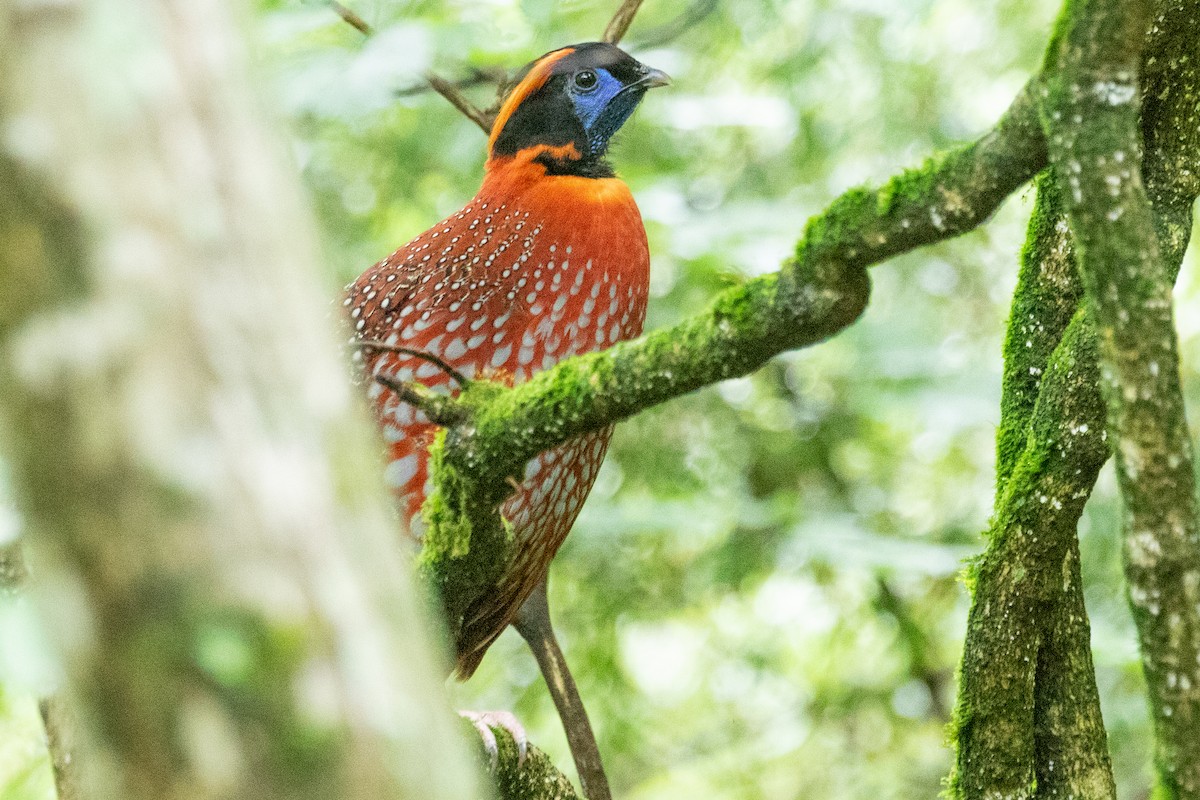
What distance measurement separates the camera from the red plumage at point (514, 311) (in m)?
2.86

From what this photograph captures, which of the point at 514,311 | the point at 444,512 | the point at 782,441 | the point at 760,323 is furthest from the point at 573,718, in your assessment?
the point at 782,441

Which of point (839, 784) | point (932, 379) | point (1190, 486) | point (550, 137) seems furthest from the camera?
point (839, 784)

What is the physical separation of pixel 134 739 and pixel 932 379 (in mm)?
3997

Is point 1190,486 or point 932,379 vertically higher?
point 932,379

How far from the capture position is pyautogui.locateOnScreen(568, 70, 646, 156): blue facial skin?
11.0 ft

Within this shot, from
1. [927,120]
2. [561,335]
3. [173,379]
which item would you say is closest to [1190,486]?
[173,379]

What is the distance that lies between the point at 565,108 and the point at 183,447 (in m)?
2.42

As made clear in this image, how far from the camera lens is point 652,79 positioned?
345cm

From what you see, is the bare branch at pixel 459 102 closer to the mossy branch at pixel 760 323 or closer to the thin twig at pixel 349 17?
the thin twig at pixel 349 17

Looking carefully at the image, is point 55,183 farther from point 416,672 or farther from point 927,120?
point 927,120

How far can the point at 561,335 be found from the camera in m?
2.91

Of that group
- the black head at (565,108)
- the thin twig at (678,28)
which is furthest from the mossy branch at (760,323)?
the thin twig at (678,28)

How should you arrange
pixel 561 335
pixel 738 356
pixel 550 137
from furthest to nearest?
pixel 550 137 → pixel 561 335 → pixel 738 356

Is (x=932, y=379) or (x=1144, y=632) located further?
(x=932, y=379)
